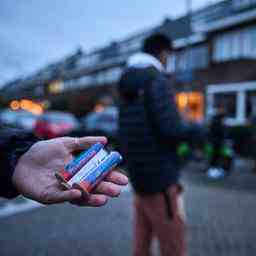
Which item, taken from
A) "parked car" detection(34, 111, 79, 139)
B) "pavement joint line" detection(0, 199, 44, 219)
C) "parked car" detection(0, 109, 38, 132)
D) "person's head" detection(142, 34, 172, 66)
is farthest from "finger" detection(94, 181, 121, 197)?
"parked car" detection(0, 109, 38, 132)

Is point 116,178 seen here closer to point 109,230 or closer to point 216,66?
point 109,230

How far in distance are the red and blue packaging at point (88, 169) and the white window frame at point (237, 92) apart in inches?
628

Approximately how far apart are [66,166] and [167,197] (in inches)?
46.0

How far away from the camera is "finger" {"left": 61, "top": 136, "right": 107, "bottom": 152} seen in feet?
4.54

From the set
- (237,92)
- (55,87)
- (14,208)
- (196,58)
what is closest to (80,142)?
(14,208)

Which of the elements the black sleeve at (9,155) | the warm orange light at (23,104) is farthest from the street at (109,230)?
the warm orange light at (23,104)

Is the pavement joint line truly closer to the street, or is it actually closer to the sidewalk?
the street

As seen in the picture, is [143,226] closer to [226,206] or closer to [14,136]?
[14,136]

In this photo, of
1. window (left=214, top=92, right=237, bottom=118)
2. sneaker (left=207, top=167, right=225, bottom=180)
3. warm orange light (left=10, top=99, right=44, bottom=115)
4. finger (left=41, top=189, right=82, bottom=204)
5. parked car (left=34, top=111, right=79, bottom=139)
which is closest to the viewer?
finger (left=41, top=189, right=82, bottom=204)

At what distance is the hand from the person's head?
4.39 ft

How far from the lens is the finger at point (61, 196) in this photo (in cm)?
123

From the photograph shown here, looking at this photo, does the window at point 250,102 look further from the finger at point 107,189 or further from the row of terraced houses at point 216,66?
the finger at point 107,189

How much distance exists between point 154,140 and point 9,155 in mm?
1131

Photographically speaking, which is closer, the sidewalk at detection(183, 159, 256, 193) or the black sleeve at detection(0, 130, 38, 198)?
the black sleeve at detection(0, 130, 38, 198)
